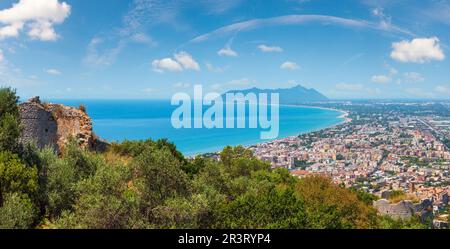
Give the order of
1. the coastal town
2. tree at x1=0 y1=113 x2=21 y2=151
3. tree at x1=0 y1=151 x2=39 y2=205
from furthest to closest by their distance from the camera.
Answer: the coastal town
tree at x1=0 y1=113 x2=21 y2=151
tree at x1=0 y1=151 x2=39 y2=205

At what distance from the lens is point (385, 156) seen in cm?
5578

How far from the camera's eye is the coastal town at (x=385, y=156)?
35013mm

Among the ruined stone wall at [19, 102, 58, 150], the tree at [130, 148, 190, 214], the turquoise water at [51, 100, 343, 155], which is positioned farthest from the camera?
the turquoise water at [51, 100, 343, 155]

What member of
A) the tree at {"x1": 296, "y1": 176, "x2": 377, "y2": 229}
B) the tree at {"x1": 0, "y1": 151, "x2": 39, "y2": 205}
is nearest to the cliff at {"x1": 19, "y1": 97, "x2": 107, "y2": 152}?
the tree at {"x1": 0, "y1": 151, "x2": 39, "y2": 205}

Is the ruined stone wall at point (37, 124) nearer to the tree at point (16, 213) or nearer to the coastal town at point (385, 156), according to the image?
the tree at point (16, 213)

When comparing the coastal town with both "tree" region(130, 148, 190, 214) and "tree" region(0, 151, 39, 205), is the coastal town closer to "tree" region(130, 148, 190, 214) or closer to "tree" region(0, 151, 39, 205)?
"tree" region(130, 148, 190, 214)

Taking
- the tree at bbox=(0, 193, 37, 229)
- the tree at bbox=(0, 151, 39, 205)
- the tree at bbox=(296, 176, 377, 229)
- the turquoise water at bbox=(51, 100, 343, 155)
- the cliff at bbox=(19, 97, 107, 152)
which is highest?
the cliff at bbox=(19, 97, 107, 152)

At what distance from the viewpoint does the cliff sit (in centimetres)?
1645

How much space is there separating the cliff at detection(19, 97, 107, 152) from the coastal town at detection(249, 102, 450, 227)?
56.3 ft

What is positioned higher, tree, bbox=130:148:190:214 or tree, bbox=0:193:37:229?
tree, bbox=130:148:190:214

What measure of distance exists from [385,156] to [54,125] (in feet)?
163

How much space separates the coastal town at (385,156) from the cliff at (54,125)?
17150 millimetres

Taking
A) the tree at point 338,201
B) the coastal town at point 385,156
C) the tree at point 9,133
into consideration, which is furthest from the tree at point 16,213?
the coastal town at point 385,156
